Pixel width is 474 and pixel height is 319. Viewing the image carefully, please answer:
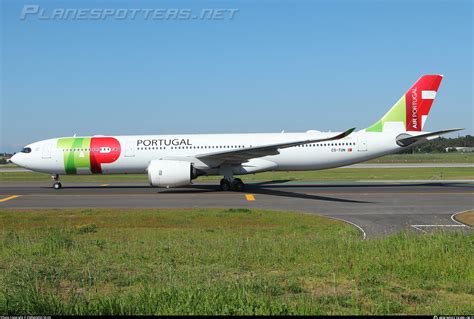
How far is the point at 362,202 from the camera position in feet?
74.1

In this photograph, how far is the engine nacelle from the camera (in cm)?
2677

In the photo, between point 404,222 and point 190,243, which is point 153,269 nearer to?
point 190,243

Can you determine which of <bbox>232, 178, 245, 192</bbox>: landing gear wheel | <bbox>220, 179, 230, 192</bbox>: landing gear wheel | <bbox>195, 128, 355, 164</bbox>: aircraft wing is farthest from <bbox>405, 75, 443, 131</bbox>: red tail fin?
<bbox>220, 179, 230, 192</bbox>: landing gear wheel

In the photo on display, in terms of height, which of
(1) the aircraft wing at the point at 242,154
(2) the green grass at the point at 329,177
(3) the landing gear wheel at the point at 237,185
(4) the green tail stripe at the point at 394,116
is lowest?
(3) the landing gear wheel at the point at 237,185

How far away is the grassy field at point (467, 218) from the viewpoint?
54.4 ft

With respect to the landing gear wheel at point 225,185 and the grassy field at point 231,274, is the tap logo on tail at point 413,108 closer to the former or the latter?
the landing gear wheel at point 225,185

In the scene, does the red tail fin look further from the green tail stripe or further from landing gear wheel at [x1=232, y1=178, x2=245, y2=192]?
landing gear wheel at [x1=232, y1=178, x2=245, y2=192]

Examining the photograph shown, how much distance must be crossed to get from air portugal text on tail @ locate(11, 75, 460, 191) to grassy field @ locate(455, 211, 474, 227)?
11495 mm

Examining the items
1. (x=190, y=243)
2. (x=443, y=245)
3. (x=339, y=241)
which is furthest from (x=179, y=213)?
(x=443, y=245)

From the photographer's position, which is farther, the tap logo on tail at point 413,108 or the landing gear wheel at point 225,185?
the tap logo on tail at point 413,108

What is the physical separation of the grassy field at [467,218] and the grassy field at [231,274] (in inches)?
199

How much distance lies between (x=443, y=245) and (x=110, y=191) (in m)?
23.5

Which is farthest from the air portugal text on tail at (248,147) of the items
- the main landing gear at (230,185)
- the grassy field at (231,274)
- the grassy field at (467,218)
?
the grassy field at (231,274)

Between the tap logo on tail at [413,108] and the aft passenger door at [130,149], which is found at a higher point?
the tap logo on tail at [413,108]
